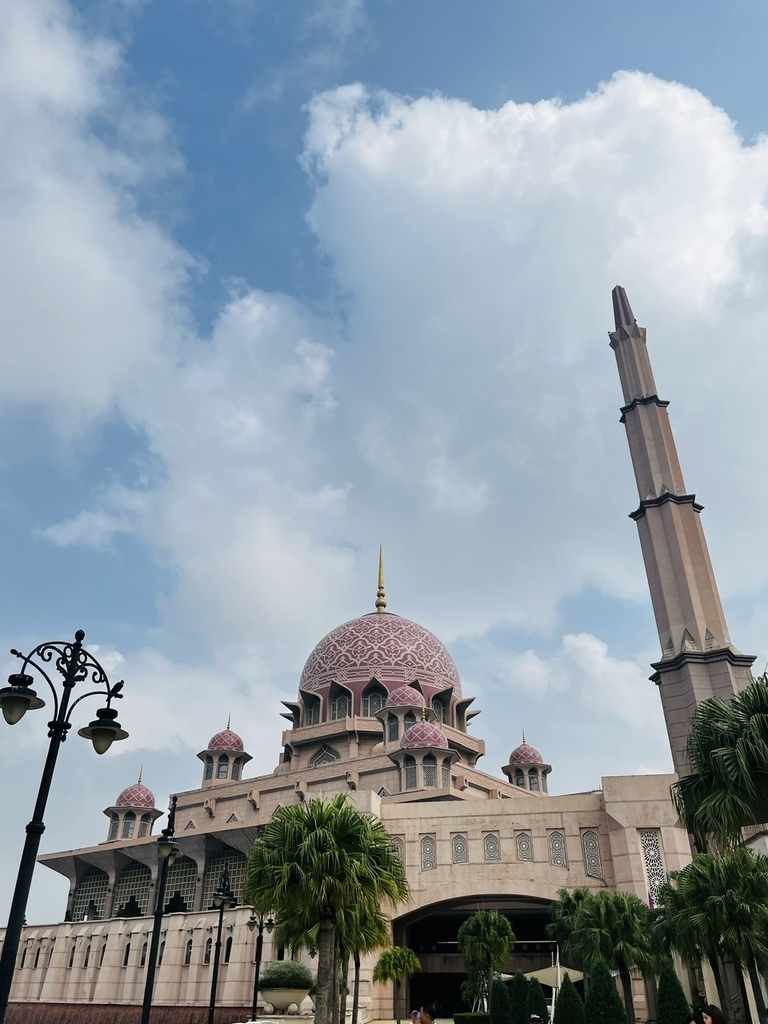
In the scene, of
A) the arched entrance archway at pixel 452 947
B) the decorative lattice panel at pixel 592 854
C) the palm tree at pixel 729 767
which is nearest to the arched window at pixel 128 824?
the arched entrance archway at pixel 452 947

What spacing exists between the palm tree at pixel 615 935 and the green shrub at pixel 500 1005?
8.00 ft

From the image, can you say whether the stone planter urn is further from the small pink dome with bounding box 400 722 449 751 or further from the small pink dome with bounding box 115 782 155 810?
the small pink dome with bounding box 115 782 155 810

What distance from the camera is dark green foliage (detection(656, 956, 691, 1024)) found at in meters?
19.8

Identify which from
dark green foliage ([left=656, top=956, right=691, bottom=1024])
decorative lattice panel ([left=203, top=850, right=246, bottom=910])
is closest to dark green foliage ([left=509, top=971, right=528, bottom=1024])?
dark green foliage ([left=656, top=956, right=691, bottom=1024])

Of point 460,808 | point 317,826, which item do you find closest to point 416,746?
point 460,808

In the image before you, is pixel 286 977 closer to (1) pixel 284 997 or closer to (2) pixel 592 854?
(1) pixel 284 997

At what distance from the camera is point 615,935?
2406 centimetres

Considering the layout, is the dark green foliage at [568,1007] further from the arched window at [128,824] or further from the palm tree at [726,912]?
the arched window at [128,824]

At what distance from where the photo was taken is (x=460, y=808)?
35.1m

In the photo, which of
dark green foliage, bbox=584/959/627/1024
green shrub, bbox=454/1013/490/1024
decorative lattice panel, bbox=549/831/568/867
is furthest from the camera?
decorative lattice panel, bbox=549/831/568/867

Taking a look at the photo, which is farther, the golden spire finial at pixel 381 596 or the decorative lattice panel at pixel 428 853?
the golden spire finial at pixel 381 596

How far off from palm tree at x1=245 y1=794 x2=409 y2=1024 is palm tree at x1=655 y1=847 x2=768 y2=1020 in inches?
285

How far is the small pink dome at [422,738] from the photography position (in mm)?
43875

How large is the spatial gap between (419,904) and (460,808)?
415cm
